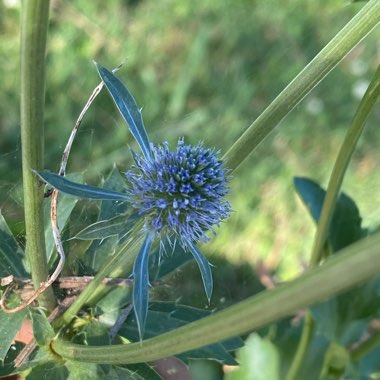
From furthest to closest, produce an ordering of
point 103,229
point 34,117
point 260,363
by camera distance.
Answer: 1. point 260,363
2. point 103,229
3. point 34,117

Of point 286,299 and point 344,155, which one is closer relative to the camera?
point 286,299

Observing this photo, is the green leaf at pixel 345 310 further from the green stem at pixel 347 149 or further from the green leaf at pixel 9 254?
the green leaf at pixel 9 254

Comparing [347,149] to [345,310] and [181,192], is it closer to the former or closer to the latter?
[181,192]

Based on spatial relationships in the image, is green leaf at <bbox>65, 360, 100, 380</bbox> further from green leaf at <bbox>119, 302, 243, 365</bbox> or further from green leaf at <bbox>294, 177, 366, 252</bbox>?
green leaf at <bbox>294, 177, 366, 252</bbox>

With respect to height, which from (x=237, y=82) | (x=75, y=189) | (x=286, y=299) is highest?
(x=237, y=82)

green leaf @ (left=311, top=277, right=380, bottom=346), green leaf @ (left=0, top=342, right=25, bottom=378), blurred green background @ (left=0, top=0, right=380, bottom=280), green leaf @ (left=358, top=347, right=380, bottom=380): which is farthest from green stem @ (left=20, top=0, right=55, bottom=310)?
blurred green background @ (left=0, top=0, right=380, bottom=280)

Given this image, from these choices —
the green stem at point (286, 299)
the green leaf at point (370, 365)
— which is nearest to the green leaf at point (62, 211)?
the green stem at point (286, 299)

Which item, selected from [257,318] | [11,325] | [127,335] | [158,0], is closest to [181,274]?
[127,335]

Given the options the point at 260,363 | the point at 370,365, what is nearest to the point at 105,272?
the point at 260,363
